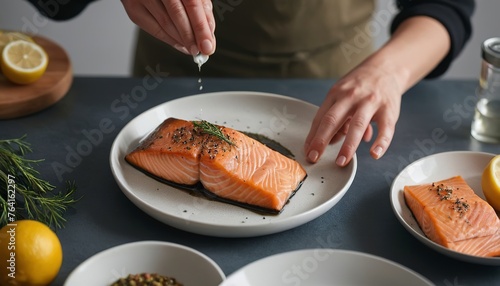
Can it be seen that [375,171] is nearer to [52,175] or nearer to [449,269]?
[449,269]

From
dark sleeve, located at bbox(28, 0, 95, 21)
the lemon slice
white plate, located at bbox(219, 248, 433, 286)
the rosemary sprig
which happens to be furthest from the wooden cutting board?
white plate, located at bbox(219, 248, 433, 286)

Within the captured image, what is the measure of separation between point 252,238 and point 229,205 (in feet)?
0.39

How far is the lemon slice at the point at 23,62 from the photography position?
2092 mm

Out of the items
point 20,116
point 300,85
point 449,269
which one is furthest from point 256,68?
point 449,269

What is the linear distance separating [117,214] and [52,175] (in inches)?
10.2

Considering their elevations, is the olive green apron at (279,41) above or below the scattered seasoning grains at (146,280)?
below

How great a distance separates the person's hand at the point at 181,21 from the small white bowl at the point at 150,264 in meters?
0.58

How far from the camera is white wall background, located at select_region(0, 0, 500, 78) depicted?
374 centimetres

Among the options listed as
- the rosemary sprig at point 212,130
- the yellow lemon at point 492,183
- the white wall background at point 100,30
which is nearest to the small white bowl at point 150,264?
the rosemary sprig at point 212,130

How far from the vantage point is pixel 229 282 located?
1.32 meters

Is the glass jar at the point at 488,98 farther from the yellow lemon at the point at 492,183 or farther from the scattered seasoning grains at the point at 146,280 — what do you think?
the scattered seasoning grains at the point at 146,280

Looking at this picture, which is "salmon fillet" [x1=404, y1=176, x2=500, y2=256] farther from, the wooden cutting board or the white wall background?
the white wall background

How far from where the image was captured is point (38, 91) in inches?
82.5

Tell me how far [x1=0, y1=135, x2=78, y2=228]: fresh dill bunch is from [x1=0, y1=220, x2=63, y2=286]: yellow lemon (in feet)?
0.67
